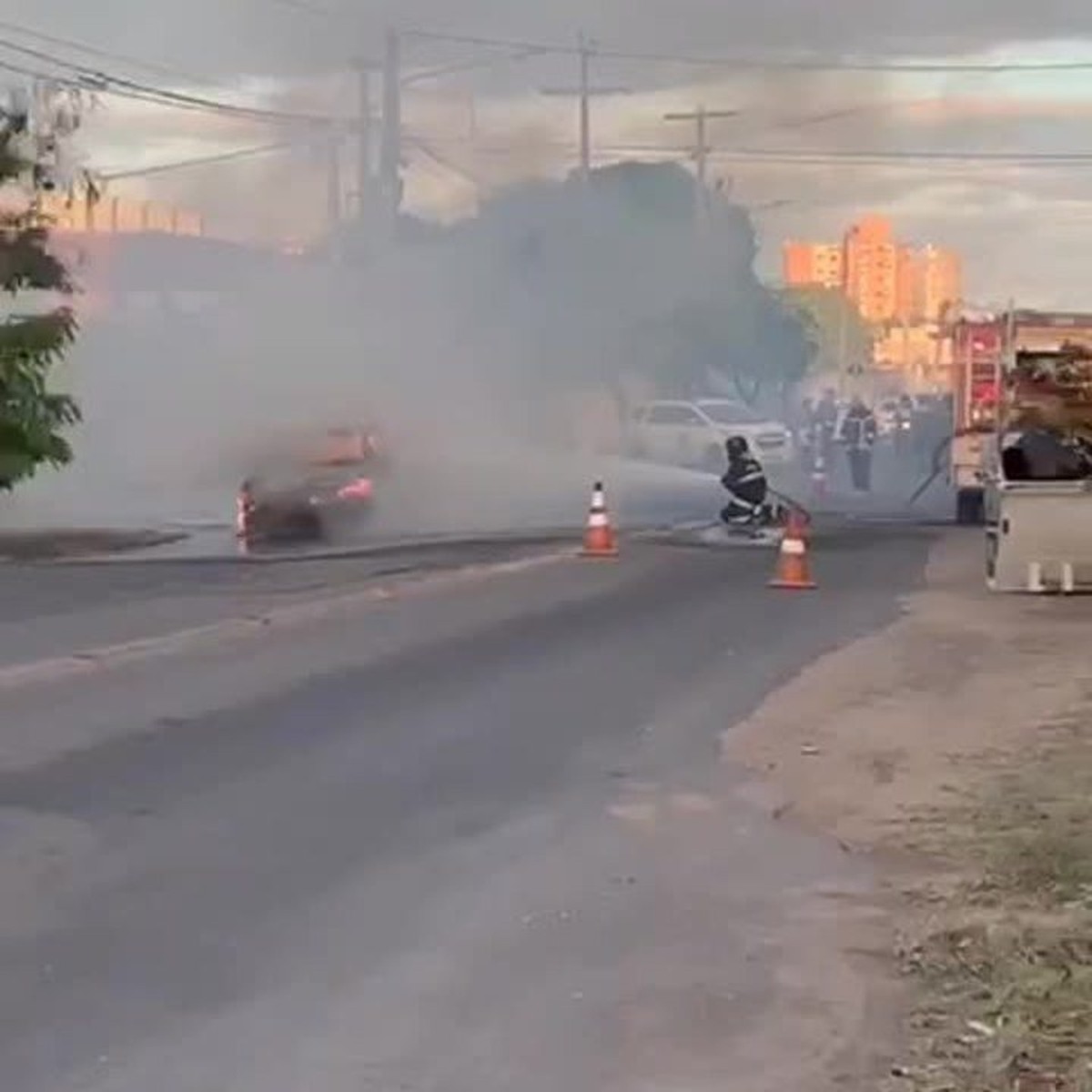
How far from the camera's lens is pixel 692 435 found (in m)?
49.0

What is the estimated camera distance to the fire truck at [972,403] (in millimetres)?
30750

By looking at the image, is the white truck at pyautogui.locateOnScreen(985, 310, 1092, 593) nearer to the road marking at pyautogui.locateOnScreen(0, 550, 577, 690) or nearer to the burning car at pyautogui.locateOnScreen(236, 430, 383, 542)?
the road marking at pyautogui.locateOnScreen(0, 550, 577, 690)

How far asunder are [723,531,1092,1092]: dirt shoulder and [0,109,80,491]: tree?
11.6 meters

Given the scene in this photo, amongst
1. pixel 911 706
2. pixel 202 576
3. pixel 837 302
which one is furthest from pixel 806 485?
pixel 837 302

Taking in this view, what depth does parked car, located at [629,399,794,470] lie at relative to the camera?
159ft

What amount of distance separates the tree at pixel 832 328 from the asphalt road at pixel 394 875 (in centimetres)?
7883

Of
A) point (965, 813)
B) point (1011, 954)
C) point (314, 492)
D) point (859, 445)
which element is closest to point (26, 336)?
point (314, 492)

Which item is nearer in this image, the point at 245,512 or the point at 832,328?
the point at 245,512

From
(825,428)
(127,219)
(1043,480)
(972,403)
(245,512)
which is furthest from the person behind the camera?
(825,428)

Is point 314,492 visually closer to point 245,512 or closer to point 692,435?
point 245,512

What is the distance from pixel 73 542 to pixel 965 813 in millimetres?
21029

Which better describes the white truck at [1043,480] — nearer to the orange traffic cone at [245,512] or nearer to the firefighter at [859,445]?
the orange traffic cone at [245,512]

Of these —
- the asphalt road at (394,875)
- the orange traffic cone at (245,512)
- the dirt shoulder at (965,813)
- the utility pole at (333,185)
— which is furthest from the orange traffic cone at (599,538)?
the utility pole at (333,185)

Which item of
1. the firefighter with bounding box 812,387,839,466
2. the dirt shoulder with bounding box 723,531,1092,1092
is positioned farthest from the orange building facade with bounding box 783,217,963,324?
the dirt shoulder with bounding box 723,531,1092,1092
